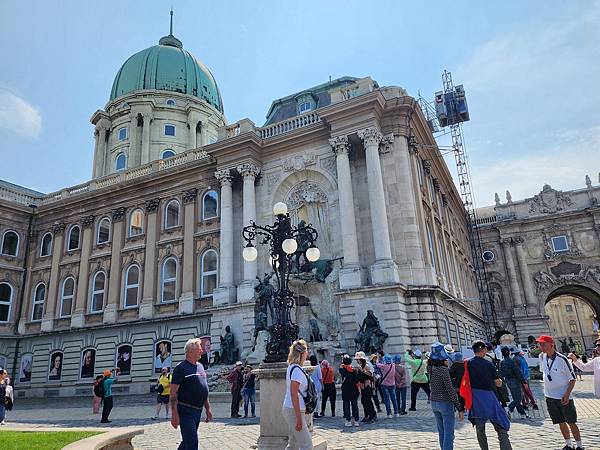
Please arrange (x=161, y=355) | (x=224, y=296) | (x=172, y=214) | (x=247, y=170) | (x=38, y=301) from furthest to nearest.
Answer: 1. (x=38, y=301)
2. (x=172, y=214)
3. (x=161, y=355)
4. (x=247, y=170)
5. (x=224, y=296)

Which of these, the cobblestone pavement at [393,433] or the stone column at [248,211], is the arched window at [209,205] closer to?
the stone column at [248,211]

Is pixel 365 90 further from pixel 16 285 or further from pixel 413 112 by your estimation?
pixel 16 285

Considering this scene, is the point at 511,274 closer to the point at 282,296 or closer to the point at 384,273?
the point at 384,273

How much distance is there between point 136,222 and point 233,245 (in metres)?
10.3

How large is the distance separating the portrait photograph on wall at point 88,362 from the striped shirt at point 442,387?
26916mm

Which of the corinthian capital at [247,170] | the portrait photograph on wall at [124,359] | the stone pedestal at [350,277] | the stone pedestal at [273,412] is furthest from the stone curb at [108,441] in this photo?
the portrait photograph on wall at [124,359]

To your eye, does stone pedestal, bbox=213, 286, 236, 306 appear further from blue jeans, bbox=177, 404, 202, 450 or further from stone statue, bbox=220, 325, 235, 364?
blue jeans, bbox=177, 404, 202, 450

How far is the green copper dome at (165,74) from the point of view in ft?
145

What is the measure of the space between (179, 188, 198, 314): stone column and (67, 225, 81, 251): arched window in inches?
402

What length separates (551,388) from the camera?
6672 millimetres

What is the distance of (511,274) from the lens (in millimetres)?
42156

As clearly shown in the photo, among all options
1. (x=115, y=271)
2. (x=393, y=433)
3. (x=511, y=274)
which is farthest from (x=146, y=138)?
(x=393, y=433)

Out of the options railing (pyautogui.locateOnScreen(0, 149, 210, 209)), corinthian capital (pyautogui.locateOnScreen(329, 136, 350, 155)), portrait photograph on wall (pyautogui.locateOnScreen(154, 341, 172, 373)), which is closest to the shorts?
corinthian capital (pyautogui.locateOnScreen(329, 136, 350, 155))

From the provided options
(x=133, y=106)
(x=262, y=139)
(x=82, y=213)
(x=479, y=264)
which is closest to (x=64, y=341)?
(x=82, y=213)
